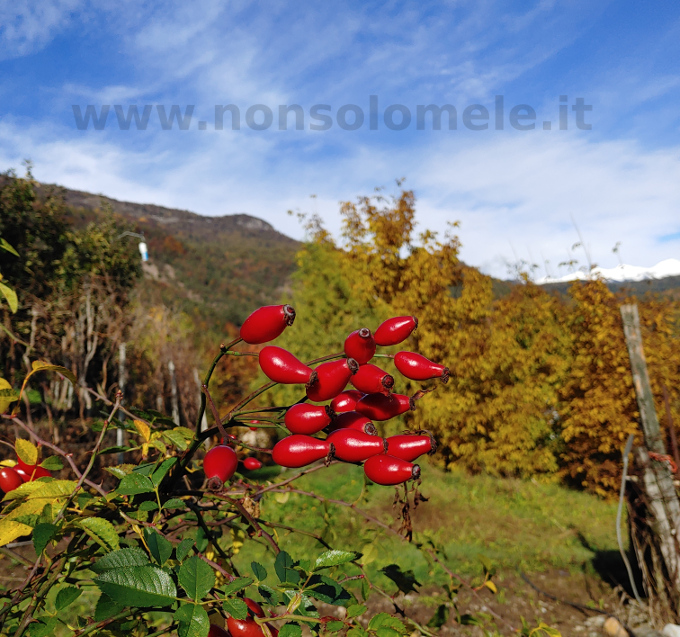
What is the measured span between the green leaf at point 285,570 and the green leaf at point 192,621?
149mm

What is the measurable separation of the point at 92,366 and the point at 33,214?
294cm

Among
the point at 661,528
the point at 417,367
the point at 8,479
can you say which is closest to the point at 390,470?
the point at 417,367

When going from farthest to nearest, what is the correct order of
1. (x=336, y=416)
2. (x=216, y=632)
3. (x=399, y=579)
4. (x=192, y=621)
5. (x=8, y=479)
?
(x=399, y=579), (x=8, y=479), (x=336, y=416), (x=216, y=632), (x=192, y=621)

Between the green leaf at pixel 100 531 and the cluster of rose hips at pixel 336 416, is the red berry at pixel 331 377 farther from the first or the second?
the green leaf at pixel 100 531

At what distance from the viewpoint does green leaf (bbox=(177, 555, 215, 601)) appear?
22.1 inches

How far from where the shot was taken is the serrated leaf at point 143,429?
0.90 m

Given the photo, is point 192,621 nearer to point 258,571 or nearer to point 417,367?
point 258,571

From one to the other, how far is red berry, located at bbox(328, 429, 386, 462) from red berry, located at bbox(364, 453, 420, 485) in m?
0.03

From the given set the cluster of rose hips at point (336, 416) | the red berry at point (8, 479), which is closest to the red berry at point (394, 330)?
the cluster of rose hips at point (336, 416)

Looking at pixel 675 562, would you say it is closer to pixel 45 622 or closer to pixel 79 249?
pixel 45 622

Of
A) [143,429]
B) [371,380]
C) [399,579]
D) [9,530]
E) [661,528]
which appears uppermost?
[371,380]

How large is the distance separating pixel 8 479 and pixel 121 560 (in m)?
0.46

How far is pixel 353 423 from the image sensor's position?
73cm

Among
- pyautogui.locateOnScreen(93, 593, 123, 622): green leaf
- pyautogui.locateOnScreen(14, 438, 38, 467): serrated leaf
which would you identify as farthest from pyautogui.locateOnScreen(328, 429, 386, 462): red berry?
pyautogui.locateOnScreen(14, 438, 38, 467): serrated leaf
